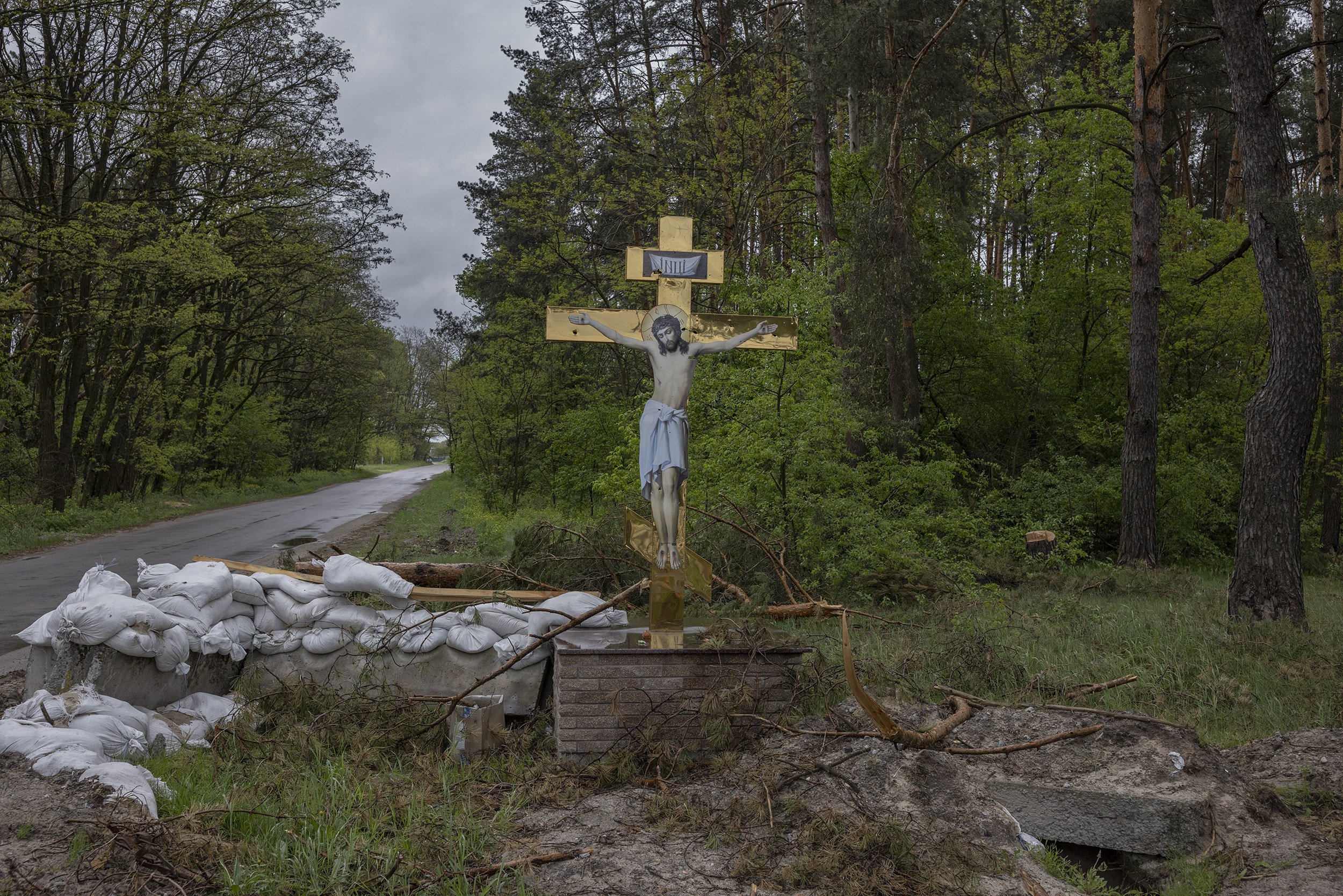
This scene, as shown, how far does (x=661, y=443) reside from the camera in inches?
219

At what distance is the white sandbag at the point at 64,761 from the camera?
427 cm

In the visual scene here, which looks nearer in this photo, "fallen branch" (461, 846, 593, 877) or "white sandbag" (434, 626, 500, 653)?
"fallen branch" (461, 846, 593, 877)

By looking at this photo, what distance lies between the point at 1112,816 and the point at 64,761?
499 cm

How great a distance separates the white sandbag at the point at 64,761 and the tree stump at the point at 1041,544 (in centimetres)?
1111

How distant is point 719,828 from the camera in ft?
13.5

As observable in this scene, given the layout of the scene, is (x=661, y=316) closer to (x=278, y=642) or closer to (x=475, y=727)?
(x=475, y=727)

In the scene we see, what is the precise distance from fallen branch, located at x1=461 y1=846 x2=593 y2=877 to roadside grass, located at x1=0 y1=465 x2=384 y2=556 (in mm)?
13636

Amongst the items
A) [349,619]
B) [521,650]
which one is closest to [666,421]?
[521,650]

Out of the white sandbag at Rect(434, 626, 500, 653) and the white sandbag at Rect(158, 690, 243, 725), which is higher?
the white sandbag at Rect(434, 626, 500, 653)

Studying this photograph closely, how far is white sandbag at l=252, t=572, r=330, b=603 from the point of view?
20.8 feet

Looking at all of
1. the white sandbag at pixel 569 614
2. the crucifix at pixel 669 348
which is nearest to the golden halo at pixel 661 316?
the crucifix at pixel 669 348

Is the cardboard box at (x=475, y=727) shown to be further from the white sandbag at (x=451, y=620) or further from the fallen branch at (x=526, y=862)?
the fallen branch at (x=526, y=862)

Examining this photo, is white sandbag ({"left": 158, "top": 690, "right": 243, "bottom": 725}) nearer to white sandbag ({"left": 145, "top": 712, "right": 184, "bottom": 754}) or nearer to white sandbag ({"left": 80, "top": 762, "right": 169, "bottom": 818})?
white sandbag ({"left": 145, "top": 712, "right": 184, "bottom": 754})

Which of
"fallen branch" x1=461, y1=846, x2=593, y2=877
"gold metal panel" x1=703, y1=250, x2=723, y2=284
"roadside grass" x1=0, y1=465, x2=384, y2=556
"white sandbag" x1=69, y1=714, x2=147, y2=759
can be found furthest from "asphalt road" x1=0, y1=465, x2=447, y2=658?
"gold metal panel" x1=703, y1=250, x2=723, y2=284
